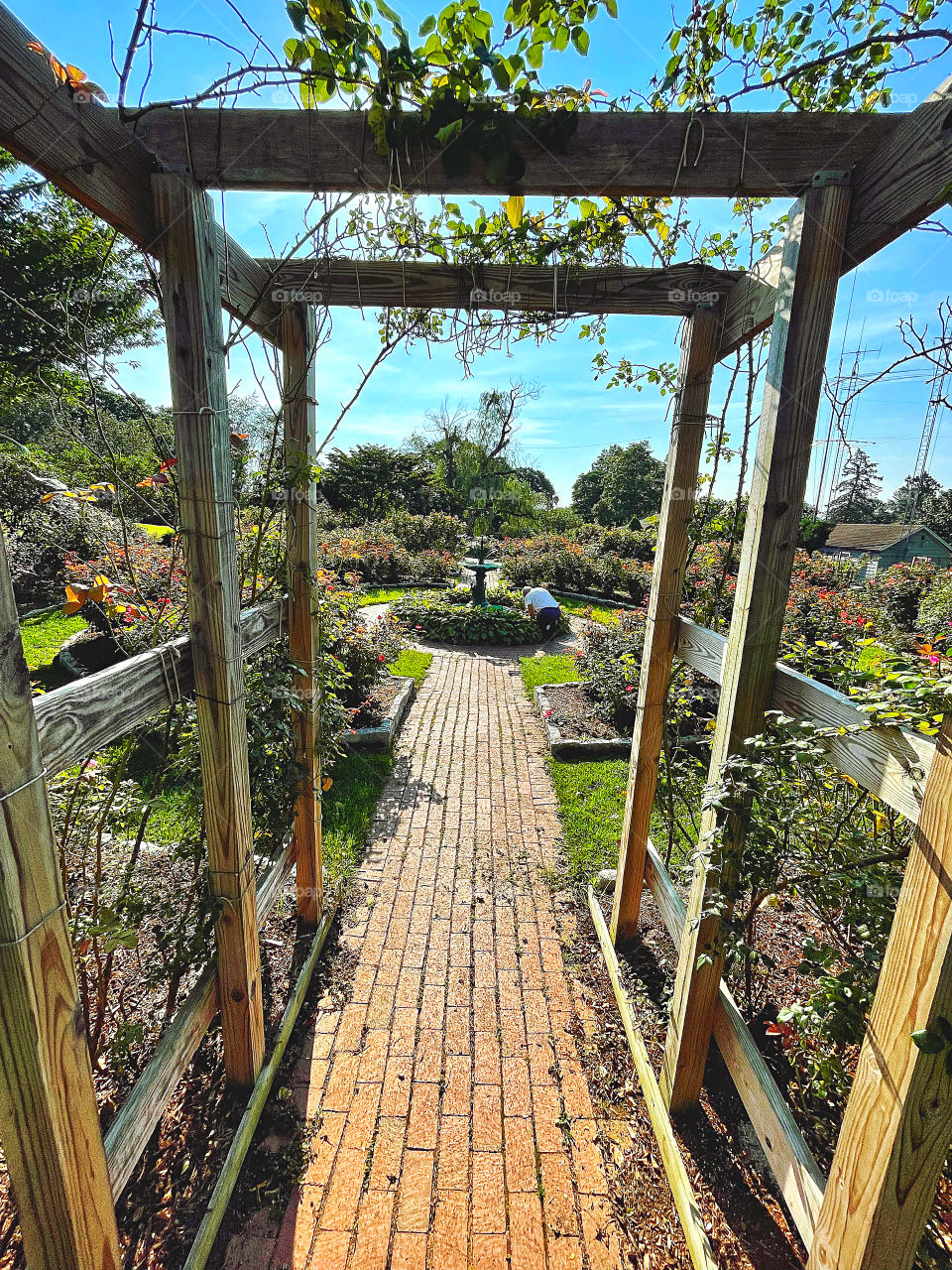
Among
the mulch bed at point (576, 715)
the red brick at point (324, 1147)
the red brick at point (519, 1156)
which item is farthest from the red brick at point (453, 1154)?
the mulch bed at point (576, 715)

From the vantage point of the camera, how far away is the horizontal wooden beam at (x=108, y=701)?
108cm

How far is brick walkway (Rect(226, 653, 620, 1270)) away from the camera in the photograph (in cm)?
175

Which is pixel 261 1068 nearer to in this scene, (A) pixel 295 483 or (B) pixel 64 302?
(A) pixel 295 483

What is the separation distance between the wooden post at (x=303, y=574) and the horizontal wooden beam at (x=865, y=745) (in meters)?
1.94

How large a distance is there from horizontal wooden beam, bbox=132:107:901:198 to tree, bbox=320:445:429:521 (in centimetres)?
1927

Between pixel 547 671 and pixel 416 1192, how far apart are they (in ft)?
21.0

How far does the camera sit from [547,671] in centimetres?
800

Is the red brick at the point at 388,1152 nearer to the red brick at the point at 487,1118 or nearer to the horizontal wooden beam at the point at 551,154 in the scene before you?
the red brick at the point at 487,1118

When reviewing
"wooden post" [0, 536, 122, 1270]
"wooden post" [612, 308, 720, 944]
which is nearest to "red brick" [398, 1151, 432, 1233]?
"wooden post" [0, 536, 122, 1270]

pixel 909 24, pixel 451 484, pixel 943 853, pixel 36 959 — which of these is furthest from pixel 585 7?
pixel 451 484

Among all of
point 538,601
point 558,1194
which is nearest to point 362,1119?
point 558,1194

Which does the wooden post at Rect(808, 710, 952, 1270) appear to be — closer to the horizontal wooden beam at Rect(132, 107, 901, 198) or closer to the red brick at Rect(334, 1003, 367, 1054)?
the horizontal wooden beam at Rect(132, 107, 901, 198)

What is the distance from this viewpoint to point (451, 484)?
85.4 feet

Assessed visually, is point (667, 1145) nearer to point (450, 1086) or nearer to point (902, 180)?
point (450, 1086)
